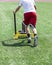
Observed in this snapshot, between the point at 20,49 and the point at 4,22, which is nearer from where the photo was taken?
the point at 20,49

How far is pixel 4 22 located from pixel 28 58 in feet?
18.0

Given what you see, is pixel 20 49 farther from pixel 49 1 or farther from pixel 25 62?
pixel 49 1

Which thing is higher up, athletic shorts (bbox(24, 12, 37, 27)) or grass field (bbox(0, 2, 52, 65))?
athletic shorts (bbox(24, 12, 37, 27))

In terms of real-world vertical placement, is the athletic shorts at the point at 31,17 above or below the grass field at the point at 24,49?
above

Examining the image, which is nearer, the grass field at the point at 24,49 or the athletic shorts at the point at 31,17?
the grass field at the point at 24,49

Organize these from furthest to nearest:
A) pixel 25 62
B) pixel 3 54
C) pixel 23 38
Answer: pixel 23 38
pixel 3 54
pixel 25 62

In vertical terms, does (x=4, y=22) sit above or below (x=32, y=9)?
below

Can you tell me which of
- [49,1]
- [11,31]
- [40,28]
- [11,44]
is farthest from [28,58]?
[49,1]

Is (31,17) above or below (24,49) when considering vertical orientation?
above

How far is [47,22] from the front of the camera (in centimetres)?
1279

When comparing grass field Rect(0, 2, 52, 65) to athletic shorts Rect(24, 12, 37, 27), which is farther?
athletic shorts Rect(24, 12, 37, 27)

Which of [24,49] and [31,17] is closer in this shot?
[24,49]

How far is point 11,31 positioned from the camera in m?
10.7

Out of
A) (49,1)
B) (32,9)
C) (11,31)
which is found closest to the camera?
(32,9)
